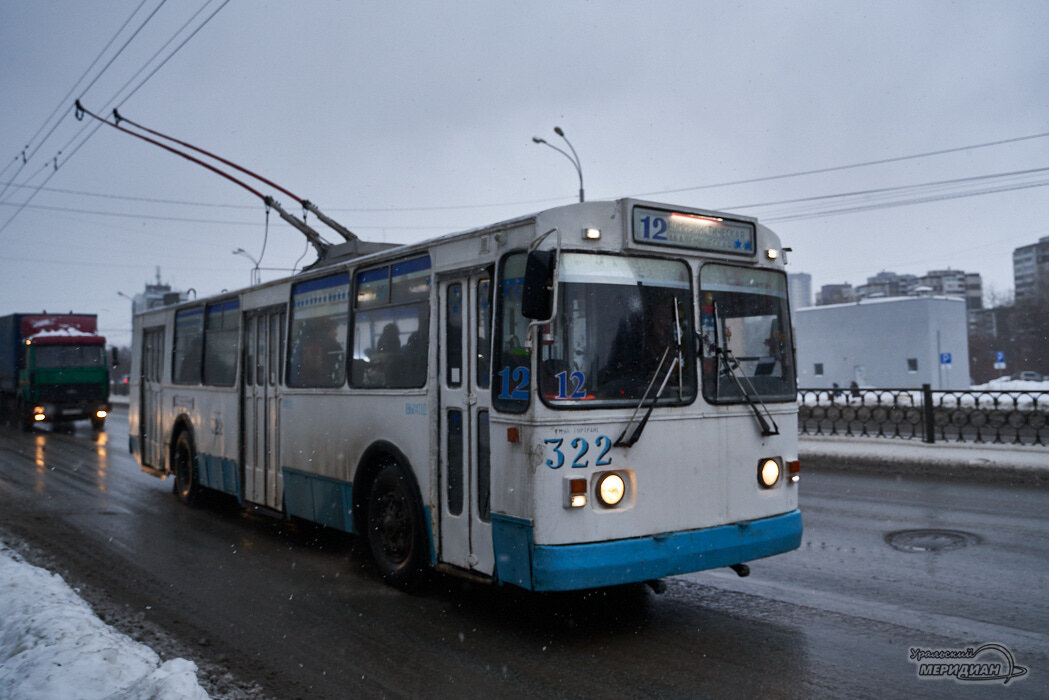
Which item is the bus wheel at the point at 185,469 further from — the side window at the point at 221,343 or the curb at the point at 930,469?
the curb at the point at 930,469

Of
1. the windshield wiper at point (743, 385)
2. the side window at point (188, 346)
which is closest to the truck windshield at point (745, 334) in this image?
the windshield wiper at point (743, 385)

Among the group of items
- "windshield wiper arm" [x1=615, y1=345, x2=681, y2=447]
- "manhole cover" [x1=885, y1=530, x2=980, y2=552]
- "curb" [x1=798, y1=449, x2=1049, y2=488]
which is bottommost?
"manhole cover" [x1=885, y1=530, x2=980, y2=552]

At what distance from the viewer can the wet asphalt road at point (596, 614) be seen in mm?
4812

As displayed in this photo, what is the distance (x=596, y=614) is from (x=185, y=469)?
26.6 feet

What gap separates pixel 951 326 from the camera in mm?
46062

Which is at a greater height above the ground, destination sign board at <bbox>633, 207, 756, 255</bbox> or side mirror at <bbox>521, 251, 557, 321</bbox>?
destination sign board at <bbox>633, 207, 756, 255</bbox>

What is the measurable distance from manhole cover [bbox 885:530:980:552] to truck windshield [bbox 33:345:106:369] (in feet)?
89.8

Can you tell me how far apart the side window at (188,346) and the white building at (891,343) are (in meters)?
40.0

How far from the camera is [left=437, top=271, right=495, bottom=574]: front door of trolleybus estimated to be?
586 centimetres

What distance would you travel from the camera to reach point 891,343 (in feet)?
152

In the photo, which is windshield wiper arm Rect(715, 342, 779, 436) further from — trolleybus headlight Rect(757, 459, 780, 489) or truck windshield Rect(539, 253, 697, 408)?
truck windshield Rect(539, 253, 697, 408)
